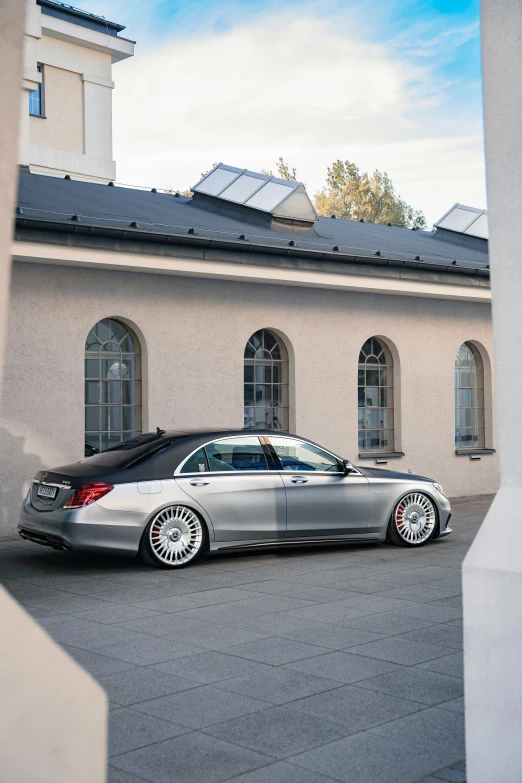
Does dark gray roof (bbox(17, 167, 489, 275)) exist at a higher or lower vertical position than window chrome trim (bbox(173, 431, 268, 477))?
higher

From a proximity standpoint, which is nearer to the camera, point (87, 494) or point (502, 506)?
point (502, 506)

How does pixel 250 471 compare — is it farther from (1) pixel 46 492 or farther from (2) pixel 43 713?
(2) pixel 43 713

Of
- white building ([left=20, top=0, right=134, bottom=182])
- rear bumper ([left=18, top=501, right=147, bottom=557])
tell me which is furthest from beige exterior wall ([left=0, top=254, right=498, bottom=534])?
white building ([left=20, top=0, right=134, bottom=182])

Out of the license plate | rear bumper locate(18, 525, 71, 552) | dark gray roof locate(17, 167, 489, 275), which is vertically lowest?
rear bumper locate(18, 525, 71, 552)

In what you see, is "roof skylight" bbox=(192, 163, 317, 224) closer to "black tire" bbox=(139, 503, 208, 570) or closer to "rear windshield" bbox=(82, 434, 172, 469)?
"rear windshield" bbox=(82, 434, 172, 469)

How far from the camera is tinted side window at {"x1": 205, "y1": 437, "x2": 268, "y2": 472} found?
35.9 ft

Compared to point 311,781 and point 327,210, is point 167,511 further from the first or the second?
point 327,210

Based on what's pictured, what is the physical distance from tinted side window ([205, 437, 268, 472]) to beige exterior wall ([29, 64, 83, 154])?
2323cm

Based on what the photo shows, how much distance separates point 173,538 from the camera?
10.4 m

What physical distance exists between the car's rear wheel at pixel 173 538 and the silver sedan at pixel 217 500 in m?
0.01

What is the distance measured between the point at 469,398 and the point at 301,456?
8727 millimetres

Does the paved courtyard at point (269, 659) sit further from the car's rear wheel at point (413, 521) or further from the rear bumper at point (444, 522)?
the rear bumper at point (444, 522)

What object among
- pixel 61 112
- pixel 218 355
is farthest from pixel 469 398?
pixel 61 112

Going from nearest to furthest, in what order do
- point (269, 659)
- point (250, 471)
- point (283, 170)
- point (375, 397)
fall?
1. point (269, 659)
2. point (250, 471)
3. point (375, 397)
4. point (283, 170)
